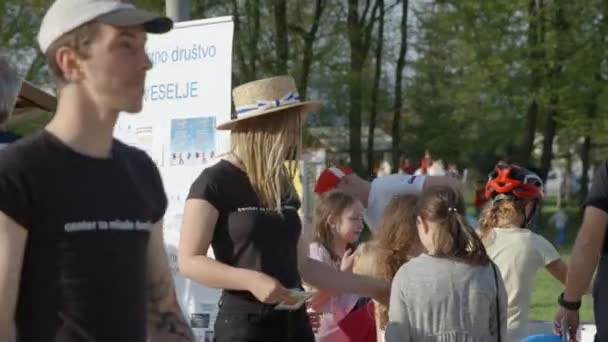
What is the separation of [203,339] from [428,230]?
2334 millimetres

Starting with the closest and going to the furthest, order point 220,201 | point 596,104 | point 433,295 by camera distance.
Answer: point 220,201
point 433,295
point 596,104

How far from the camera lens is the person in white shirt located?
20.7 feet

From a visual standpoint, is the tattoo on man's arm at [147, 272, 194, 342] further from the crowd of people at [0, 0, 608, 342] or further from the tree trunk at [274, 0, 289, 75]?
the tree trunk at [274, 0, 289, 75]

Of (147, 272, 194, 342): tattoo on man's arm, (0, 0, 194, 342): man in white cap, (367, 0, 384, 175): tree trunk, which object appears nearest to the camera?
(0, 0, 194, 342): man in white cap

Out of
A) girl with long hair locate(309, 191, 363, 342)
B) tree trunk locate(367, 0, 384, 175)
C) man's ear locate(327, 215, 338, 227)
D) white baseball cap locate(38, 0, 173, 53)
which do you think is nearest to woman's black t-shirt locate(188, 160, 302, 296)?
white baseball cap locate(38, 0, 173, 53)

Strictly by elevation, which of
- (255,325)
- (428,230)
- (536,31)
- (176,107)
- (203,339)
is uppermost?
(536,31)

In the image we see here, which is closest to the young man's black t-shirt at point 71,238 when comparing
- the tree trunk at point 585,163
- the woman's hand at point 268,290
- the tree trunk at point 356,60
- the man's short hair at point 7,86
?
the woman's hand at point 268,290

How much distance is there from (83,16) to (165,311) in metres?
0.83

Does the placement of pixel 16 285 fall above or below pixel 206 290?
above

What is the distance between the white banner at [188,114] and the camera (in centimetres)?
671

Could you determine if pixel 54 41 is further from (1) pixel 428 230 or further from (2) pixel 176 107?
(2) pixel 176 107

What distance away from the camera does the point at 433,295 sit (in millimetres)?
4781

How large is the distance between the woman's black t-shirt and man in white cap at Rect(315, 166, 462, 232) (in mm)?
1335

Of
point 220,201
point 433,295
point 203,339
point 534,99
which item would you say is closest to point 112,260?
point 220,201
